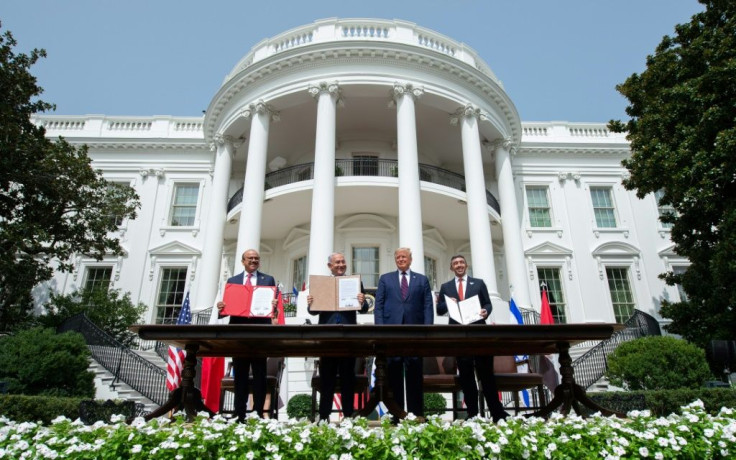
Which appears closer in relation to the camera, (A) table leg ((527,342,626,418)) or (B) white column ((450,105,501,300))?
(A) table leg ((527,342,626,418))

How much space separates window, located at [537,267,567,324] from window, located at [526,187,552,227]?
2.02m

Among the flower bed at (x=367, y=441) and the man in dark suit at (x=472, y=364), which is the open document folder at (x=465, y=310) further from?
the flower bed at (x=367, y=441)

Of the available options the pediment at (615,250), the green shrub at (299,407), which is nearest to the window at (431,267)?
the pediment at (615,250)

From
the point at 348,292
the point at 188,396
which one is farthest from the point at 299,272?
the point at 188,396

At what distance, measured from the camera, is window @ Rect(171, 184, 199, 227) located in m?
19.0

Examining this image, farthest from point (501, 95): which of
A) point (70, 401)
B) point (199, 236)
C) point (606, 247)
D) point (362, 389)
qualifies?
point (70, 401)

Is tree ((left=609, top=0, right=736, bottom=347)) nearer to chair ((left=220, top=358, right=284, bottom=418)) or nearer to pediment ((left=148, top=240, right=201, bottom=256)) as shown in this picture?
chair ((left=220, top=358, right=284, bottom=418))

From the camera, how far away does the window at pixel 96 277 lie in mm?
17781

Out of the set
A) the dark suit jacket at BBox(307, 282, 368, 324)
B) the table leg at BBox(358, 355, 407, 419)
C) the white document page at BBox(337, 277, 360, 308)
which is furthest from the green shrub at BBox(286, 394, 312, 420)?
the table leg at BBox(358, 355, 407, 419)

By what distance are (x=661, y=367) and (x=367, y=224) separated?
9.93m

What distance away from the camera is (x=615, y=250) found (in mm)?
19156

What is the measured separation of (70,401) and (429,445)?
766cm

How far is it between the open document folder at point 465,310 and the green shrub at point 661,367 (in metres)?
7.02

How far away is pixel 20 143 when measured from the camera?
34.8ft
